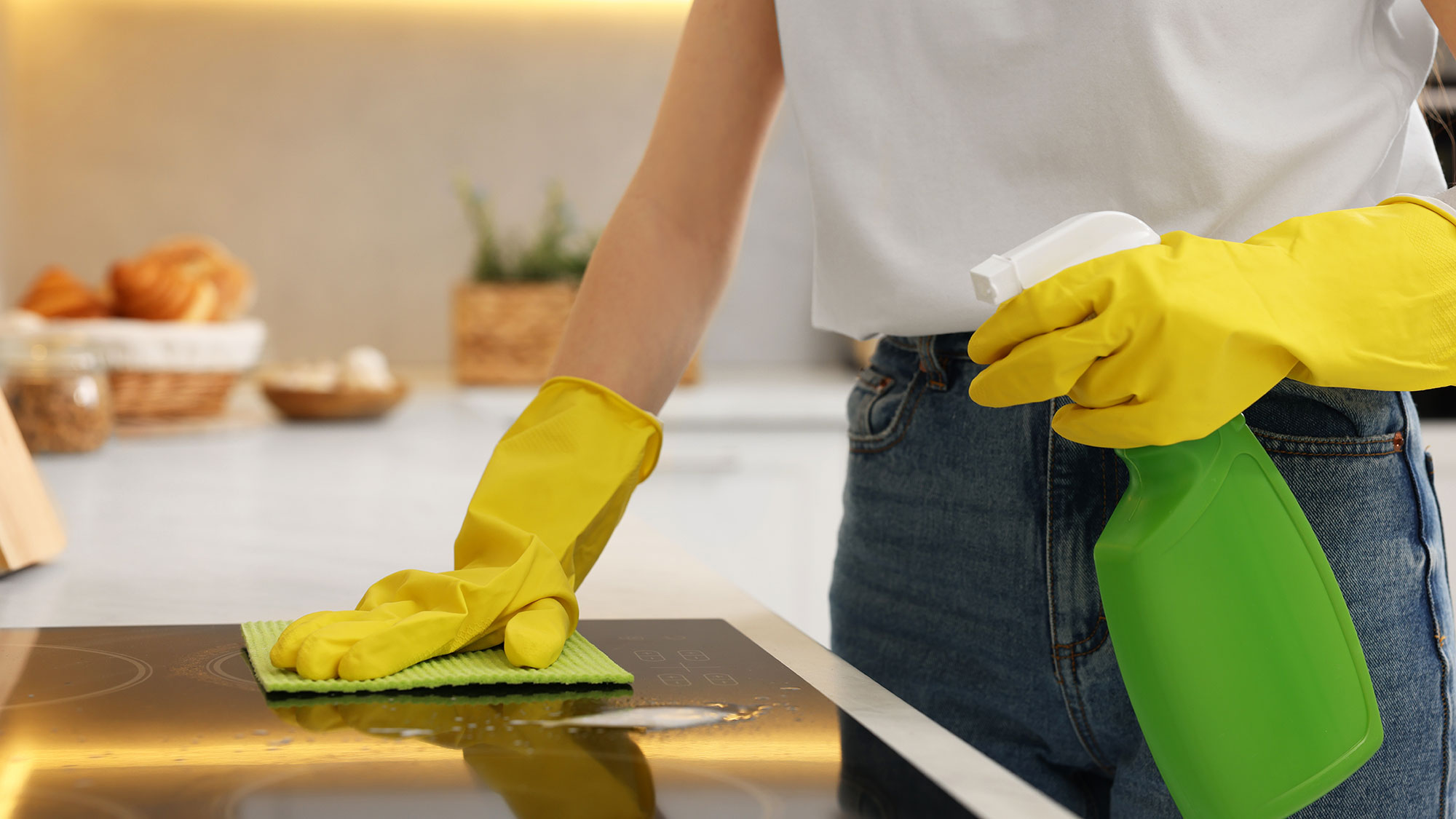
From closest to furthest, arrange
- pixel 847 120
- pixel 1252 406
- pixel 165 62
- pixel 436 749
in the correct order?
pixel 436 749
pixel 1252 406
pixel 847 120
pixel 165 62

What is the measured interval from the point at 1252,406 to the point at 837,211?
26cm

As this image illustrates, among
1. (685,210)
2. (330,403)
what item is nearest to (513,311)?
(330,403)

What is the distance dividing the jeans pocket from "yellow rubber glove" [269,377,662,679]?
0.16 m

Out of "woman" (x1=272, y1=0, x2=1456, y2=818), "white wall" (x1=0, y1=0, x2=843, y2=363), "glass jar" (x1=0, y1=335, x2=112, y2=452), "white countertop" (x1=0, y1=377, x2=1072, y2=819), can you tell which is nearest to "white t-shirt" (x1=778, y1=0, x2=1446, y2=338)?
"woman" (x1=272, y1=0, x2=1456, y2=818)

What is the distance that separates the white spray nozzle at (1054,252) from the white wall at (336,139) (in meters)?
2.05

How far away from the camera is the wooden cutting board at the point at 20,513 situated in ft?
2.33

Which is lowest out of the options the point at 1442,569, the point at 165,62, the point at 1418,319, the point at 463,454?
Result: the point at 463,454

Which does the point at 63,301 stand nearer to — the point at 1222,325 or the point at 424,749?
the point at 424,749

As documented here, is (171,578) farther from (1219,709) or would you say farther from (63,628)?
(1219,709)

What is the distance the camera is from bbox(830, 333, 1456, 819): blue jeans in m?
0.58

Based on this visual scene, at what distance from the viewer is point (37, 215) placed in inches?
90.1

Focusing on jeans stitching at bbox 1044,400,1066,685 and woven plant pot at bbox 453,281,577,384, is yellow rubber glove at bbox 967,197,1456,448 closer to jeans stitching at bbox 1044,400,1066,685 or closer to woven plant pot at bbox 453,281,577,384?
jeans stitching at bbox 1044,400,1066,685

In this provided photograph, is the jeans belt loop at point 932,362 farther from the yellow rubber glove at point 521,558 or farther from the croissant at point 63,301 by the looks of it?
the croissant at point 63,301

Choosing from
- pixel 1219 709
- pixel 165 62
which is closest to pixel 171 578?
pixel 1219 709
